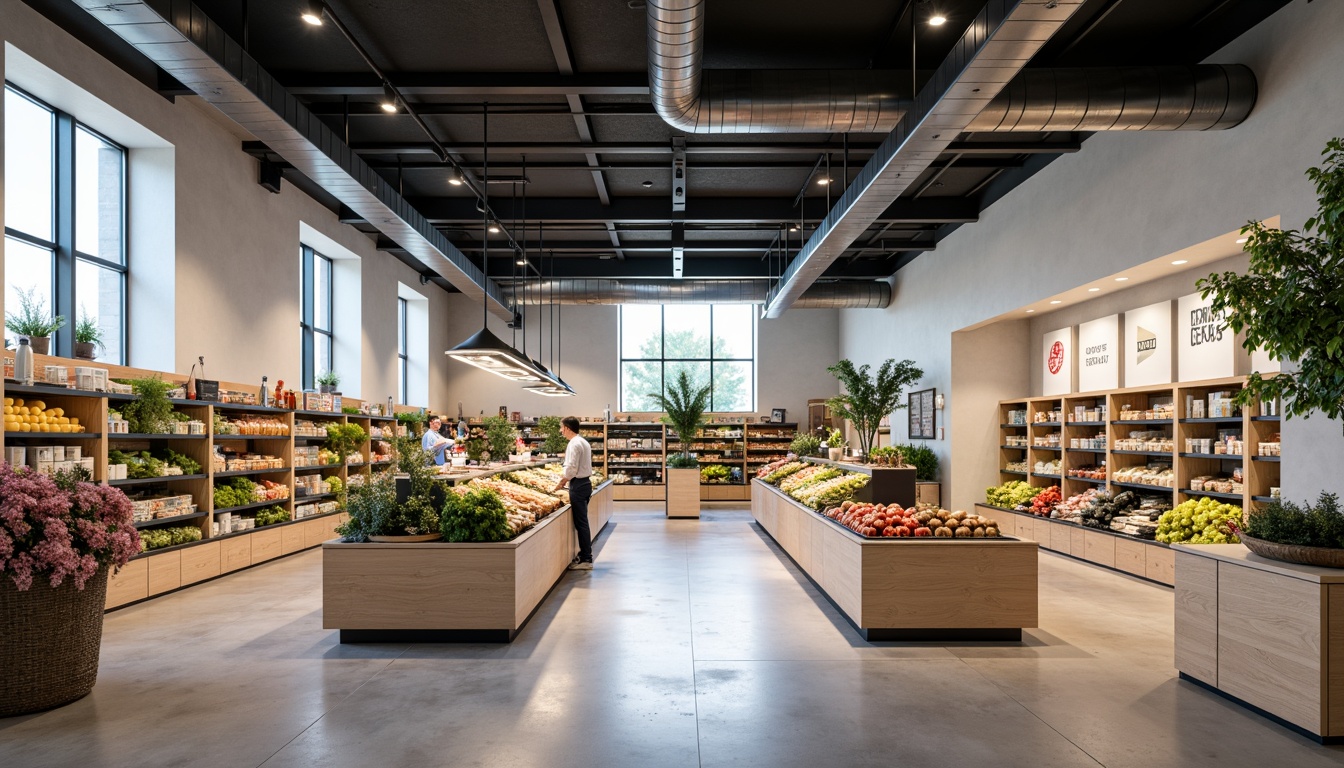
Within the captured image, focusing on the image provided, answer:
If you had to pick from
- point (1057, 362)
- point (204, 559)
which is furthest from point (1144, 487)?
point (204, 559)

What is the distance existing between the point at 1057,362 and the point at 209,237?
35.6 ft

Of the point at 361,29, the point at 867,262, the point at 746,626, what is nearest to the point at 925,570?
the point at 746,626

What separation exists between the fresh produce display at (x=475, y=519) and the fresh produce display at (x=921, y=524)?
2676 mm

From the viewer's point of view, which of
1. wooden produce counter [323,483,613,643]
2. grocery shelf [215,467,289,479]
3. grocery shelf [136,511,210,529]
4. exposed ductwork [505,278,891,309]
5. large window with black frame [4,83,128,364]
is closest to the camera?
wooden produce counter [323,483,613,643]

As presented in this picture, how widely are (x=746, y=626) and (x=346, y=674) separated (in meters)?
2.85

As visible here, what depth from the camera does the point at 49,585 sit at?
439cm

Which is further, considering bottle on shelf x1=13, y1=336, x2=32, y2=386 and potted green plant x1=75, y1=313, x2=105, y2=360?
potted green plant x1=75, y1=313, x2=105, y2=360

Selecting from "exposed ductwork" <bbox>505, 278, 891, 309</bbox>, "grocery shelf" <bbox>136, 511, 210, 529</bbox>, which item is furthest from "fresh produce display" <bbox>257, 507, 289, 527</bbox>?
"exposed ductwork" <bbox>505, 278, 891, 309</bbox>

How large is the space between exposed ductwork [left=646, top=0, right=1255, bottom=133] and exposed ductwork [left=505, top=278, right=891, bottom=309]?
8.90 meters

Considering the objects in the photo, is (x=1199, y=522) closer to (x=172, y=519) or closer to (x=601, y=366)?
(x=172, y=519)

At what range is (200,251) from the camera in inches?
355

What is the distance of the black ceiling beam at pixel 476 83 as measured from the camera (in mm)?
7520

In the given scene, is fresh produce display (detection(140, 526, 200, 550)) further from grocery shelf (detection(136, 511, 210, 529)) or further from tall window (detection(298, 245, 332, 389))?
tall window (detection(298, 245, 332, 389))

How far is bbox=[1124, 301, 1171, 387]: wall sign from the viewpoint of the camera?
361 inches
